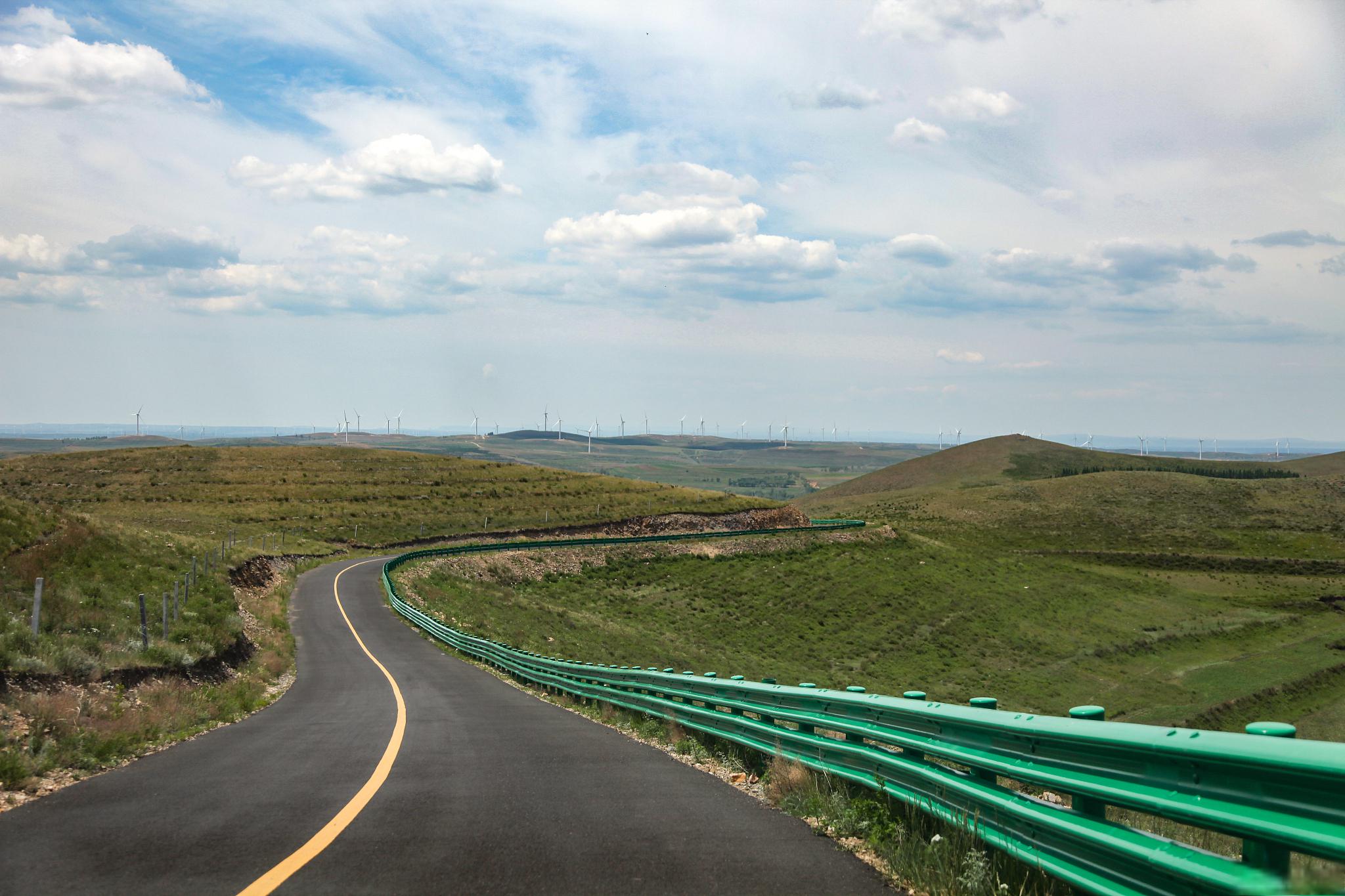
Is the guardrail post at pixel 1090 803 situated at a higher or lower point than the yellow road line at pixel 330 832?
higher

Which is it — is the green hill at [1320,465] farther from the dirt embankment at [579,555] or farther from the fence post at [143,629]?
the fence post at [143,629]

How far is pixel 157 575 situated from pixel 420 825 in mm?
25606

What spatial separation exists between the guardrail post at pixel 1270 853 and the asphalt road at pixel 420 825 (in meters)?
2.54

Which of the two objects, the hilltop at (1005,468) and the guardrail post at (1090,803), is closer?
the guardrail post at (1090,803)

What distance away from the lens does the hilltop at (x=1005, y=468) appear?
173m

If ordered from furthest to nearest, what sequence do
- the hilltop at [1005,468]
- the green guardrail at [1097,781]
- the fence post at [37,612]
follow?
the hilltop at [1005,468]
the fence post at [37,612]
the green guardrail at [1097,781]

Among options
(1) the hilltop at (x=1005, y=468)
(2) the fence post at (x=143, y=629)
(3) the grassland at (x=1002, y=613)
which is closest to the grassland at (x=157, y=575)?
(2) the fence post at (x=143, y=629)

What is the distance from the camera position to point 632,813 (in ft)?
26.4

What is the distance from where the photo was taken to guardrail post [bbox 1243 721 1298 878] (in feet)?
11.8

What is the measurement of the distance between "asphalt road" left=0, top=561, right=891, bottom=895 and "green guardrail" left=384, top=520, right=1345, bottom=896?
2.54ft

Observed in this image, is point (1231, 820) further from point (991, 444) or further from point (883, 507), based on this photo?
point (991, 444)

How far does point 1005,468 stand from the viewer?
177375 millimetres

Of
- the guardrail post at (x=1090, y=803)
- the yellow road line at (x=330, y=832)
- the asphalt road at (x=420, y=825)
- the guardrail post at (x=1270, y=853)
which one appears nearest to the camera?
the guardrail post at (x=1270, y=853)

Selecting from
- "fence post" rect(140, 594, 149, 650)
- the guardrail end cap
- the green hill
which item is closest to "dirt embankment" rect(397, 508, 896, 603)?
"fence post" rect(140, 594, 149, 650)
